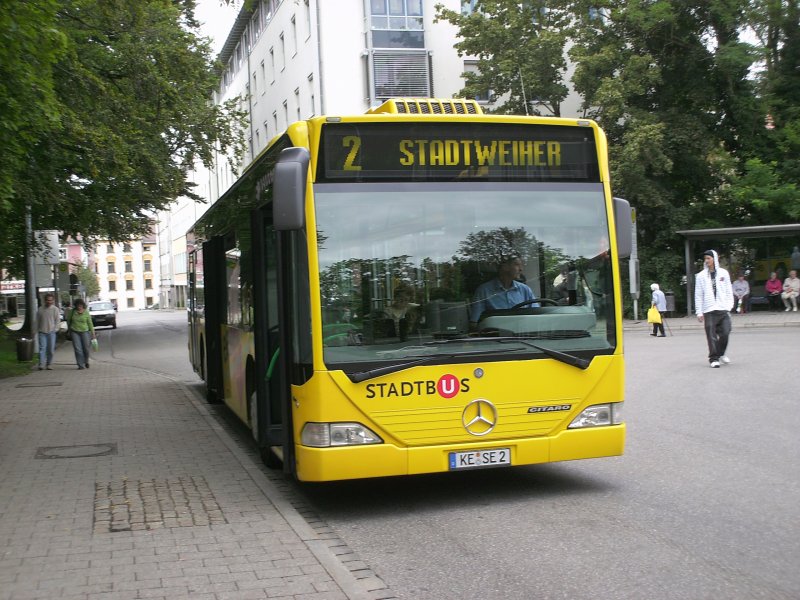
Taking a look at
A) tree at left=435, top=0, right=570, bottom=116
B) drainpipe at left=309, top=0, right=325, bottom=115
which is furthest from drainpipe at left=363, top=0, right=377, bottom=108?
tree at left=435, top=0, right=570, bottom=116

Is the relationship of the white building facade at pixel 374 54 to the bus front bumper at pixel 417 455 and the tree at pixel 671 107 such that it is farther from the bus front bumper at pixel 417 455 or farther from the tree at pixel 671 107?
the bus front bumper at pixel 417 455

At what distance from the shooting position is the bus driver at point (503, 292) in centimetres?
662

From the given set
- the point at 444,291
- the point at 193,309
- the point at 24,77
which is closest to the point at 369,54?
the point at 193,309

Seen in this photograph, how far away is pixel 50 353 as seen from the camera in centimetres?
2305

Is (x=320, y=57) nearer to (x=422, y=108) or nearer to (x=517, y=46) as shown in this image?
(x=517, y=46)

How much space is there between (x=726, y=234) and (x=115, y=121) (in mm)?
21392

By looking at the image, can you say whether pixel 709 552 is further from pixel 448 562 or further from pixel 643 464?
pixel 643 464

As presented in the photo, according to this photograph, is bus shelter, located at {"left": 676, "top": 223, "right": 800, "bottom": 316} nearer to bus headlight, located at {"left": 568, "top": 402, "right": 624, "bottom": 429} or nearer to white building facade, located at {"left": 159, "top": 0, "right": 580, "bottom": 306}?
white building facade, located at {"left": 159, "top": 0, "right": 580, "bottom": 306}

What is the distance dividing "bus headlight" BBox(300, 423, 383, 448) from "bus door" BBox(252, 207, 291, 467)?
1233 mm

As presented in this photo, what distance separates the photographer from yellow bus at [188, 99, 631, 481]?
636 centimetres

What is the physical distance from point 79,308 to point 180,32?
7.21m

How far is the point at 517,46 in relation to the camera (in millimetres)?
35219

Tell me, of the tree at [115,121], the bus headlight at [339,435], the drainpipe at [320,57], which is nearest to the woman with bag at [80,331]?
the tree at [115,121]

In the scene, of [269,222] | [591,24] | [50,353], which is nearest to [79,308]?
[50,353]
